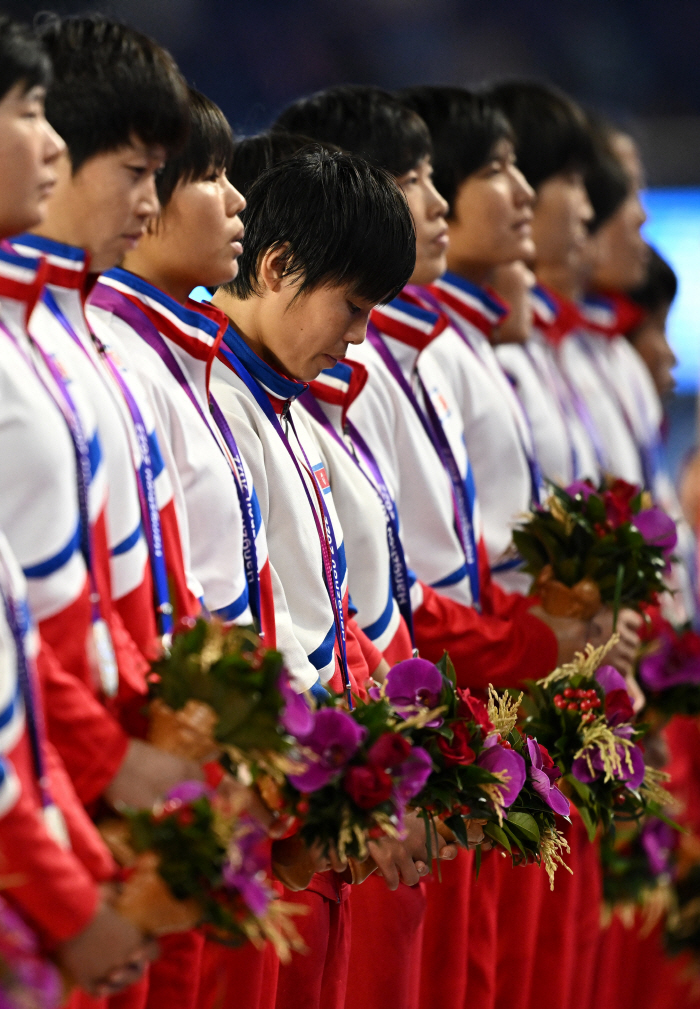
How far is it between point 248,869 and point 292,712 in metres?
0.20

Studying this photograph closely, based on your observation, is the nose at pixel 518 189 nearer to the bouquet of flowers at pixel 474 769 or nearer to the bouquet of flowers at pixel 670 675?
the bouquet of flowers at pixel 670 675

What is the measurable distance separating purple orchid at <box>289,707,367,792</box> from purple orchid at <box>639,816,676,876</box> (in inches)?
82.1

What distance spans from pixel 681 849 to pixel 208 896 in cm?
281

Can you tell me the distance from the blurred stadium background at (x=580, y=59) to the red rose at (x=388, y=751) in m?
5.55

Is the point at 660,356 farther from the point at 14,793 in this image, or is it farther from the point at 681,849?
the point at 14,793

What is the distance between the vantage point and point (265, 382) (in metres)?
2.28

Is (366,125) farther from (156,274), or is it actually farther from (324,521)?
(324,521)

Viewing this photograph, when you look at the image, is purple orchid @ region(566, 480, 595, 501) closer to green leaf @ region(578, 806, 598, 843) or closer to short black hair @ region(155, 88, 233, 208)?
green leaf @ region(578, 806, 598, 843)

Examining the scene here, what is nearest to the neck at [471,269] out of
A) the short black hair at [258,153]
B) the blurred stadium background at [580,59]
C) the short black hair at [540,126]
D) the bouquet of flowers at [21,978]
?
the short black hair at [540,126]

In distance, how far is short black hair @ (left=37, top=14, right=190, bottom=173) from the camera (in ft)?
6.17

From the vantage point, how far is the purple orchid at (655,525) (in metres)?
3.01

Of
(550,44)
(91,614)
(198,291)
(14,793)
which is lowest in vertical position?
(14,793)

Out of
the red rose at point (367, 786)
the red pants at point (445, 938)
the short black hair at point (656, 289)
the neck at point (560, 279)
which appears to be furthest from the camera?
the short black hair at point (656, 289)

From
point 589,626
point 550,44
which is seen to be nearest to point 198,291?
point 589,626
